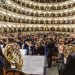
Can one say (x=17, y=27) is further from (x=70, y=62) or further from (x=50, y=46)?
(x=70, y=62)

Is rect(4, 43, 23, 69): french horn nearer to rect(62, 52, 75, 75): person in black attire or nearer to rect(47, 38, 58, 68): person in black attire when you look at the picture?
rect(62, 52, 75, 75): person in black attire

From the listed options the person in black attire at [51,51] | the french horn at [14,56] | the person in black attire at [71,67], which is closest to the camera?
the person in black attire at [71,67]

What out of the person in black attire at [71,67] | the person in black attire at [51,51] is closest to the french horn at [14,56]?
the person in black attire at [71,67]

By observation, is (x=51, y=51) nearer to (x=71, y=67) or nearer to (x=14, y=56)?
(x=14, y=56)

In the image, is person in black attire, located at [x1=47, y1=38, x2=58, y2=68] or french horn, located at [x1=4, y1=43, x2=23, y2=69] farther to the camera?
person in black attire, located at [x1=47, y1=38, x2=58, y2=68]

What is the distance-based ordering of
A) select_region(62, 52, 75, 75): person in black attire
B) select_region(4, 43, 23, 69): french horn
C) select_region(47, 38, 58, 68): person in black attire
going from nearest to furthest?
1. select_region(62, 52, 75, 75): person in black attire
2. select_region(4, 43, 23, 69): french horn
3. select_region(47, 38, 58, 68): person in black attire

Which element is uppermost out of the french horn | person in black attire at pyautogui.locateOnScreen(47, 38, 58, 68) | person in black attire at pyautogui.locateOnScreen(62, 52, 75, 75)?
person in black attire at pyautogui.locateOnScreen(62, 52, 75, 75)

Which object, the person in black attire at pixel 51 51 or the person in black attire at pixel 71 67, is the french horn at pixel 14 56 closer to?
the person in black attire at pixel 71 67

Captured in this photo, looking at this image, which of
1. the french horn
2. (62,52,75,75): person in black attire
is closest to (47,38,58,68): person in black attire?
the french horn

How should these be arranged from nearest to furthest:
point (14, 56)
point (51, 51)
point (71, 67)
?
point (71, 67)
point (14, 56)
point (51, 51)

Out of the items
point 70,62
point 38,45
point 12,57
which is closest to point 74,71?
point 70,62

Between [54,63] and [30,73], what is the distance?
31.9ft

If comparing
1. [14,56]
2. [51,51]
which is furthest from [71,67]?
[51,51]

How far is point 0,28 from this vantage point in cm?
4300
